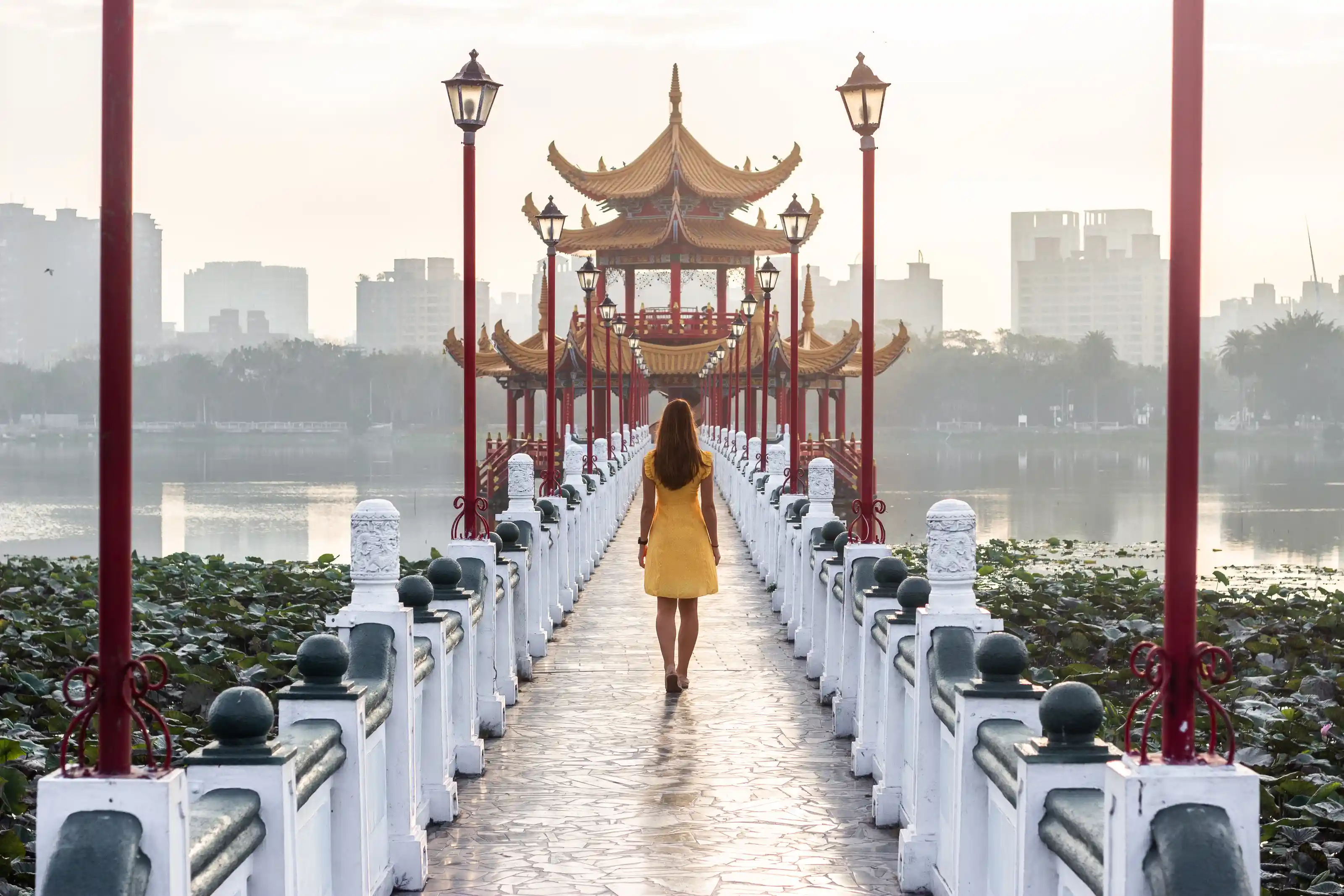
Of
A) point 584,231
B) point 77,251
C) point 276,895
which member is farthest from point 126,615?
point 77,251

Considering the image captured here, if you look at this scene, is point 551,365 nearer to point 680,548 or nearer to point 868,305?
point 868,305

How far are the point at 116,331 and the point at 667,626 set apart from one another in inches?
243

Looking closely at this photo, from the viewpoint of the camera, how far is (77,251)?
7975 cm

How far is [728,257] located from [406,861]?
4736 centimetres

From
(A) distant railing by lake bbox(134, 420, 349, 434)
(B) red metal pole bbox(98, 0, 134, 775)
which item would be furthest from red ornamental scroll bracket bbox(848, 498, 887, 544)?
(A) distant railing by lake bbox(134, 420, 349, 434)

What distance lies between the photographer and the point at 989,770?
4.56 metres

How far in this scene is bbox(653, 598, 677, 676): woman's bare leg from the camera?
9.23m

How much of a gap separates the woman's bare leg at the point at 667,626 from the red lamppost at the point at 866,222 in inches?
48.7

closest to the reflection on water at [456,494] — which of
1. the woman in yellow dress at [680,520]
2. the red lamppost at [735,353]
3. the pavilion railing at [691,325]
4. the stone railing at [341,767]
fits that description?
the red lamppost at [735,353]

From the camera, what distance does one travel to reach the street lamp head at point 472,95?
940 centimetres

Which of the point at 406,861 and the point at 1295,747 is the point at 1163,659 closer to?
the point at 406,861

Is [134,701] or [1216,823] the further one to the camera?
[134,701]

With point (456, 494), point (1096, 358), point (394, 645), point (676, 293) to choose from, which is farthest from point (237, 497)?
point (1096, 358)

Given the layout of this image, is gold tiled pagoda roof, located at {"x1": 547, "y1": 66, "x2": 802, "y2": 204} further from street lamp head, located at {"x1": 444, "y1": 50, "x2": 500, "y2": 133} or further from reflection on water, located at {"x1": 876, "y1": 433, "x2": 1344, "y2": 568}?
street lamp head, located at {"x1": 444, "y1": 50, "x2": 500, "y2": 133}
